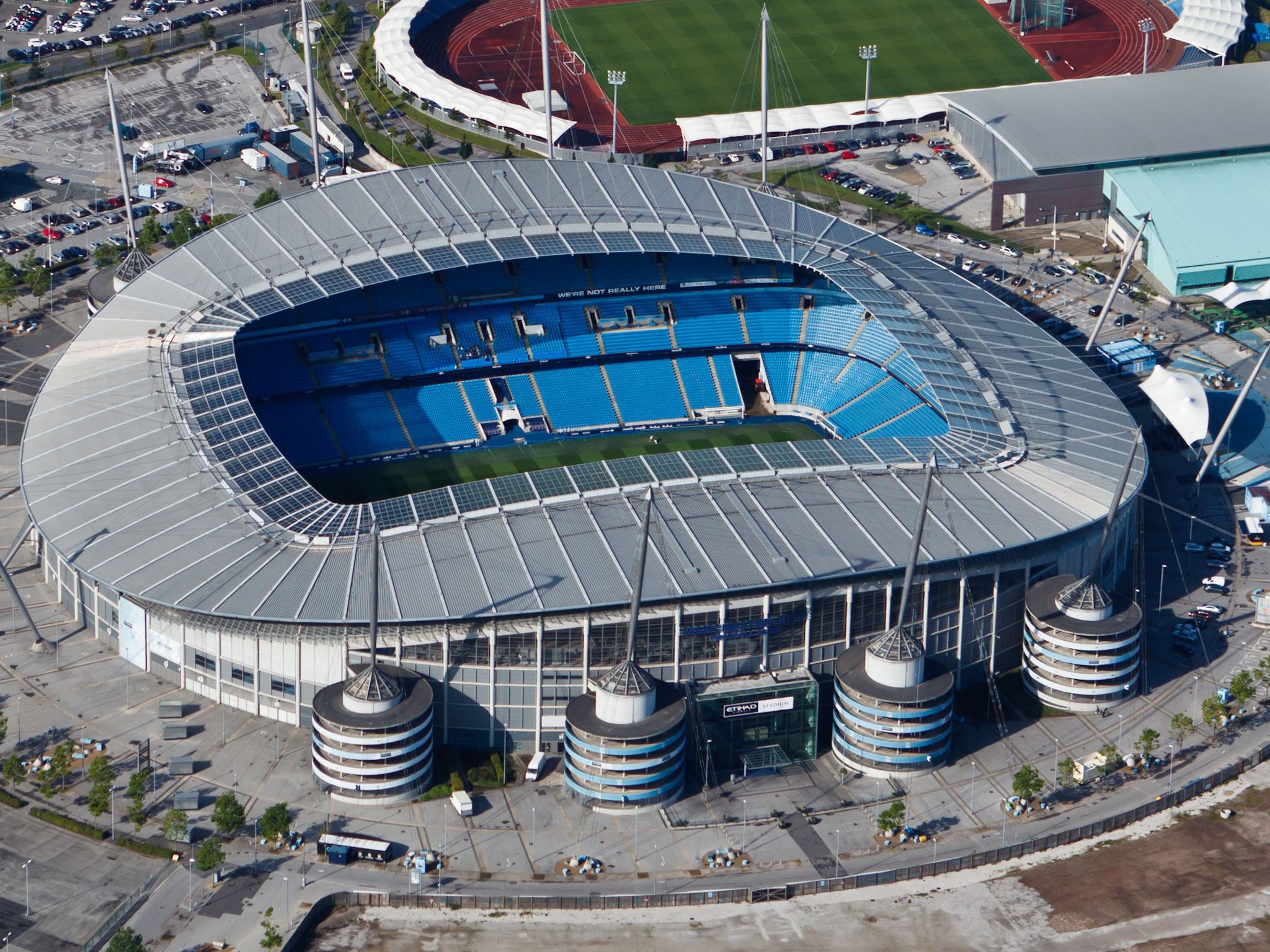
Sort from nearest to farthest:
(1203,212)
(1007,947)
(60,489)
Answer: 1. (1007,947)
2. (60,489)
3. (1203,212)

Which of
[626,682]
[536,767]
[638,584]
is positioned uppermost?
[638,584]

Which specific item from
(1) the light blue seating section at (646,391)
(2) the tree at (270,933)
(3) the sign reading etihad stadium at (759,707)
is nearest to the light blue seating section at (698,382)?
(1) the light blue seating section at (646,391)

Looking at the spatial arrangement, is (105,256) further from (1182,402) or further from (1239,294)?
(1239,294)

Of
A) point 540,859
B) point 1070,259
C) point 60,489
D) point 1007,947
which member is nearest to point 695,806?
point 540,859

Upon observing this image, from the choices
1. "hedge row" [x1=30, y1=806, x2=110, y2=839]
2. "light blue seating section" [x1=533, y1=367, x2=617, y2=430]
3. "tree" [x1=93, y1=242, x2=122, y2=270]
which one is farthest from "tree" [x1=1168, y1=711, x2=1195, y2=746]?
"tree" [x1=93, y1=242, x2=122, y2=270]

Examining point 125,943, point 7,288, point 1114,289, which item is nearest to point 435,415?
point 7,288

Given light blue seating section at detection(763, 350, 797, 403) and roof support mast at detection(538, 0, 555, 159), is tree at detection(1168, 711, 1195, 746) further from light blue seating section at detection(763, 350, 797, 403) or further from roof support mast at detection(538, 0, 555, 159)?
roof support mast at detection(538, 0, 555, 159)

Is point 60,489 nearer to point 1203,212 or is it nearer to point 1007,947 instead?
point 1007,947
